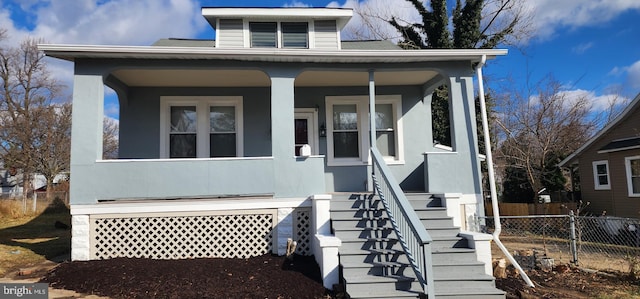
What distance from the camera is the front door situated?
9078 mm

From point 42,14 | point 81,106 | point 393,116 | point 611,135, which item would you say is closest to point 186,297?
point 81,106

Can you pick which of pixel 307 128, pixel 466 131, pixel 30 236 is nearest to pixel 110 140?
pixel 30 236

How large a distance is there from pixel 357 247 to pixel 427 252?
142cm

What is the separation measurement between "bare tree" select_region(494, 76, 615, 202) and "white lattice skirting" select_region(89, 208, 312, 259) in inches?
570

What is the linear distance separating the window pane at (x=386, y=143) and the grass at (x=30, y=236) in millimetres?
7218

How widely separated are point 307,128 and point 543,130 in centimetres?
1547

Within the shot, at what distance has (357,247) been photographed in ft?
19.1

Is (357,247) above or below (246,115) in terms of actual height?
below

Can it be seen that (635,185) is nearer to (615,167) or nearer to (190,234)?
(615,167)

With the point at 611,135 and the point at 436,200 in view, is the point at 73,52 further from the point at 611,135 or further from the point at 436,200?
the point at 611,135

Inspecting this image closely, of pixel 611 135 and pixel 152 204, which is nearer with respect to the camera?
pixel 152 204

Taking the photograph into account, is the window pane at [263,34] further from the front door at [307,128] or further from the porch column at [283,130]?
the porch column at [283,130]

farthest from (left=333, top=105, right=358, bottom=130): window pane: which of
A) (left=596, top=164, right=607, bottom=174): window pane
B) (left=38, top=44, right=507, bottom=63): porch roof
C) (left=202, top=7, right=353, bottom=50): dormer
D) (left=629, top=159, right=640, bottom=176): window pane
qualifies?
(left=596, top=164, right=607, bottom=174): window pane

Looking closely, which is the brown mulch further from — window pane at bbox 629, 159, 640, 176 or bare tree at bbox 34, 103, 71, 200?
bare tree at bbox 34, 103, 71, 200
